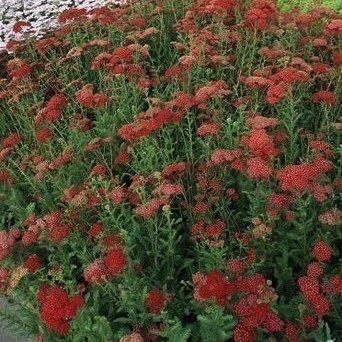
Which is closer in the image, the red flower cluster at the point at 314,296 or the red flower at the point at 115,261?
the red flower cluster at the point at 314,296

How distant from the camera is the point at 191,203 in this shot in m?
3.51

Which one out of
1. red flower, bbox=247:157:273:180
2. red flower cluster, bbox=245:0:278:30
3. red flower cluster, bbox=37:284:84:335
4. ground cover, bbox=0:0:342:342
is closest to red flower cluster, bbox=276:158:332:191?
ground cover, bbox=0:0:342:342

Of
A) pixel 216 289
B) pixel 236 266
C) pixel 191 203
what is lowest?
pixel 191 203

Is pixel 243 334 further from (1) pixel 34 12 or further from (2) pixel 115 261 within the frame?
(1) pixel 34 12

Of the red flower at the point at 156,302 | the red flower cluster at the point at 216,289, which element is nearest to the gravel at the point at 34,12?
the red flower at the point at 156,302

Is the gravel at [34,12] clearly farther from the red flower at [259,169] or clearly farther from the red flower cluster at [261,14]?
the red flower at [259,169]

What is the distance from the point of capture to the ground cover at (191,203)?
8.42 feet

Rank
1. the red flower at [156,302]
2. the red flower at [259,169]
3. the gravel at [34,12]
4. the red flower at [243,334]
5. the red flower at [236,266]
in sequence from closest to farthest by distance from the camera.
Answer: the red flower at [243,334], the red flower at [156,302], the red flower at [236,266], the red flower at [259,169], the gravel at [34,12]

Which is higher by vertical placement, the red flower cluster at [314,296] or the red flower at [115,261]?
the red flower at [115,261]

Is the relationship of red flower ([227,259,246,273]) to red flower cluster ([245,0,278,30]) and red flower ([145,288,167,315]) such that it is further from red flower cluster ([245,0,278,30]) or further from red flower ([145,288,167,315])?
red flower cluster ([245,0,278,30])

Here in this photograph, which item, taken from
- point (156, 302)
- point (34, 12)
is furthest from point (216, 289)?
point (34, 12)

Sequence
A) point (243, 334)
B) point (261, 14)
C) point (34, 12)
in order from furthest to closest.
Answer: point (34, 12), point (261, 14), point (243, 334)

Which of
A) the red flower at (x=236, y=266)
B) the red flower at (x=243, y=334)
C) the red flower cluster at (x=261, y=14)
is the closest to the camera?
the red flower at (x=243, y=334)

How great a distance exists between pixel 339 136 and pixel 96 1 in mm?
3572
